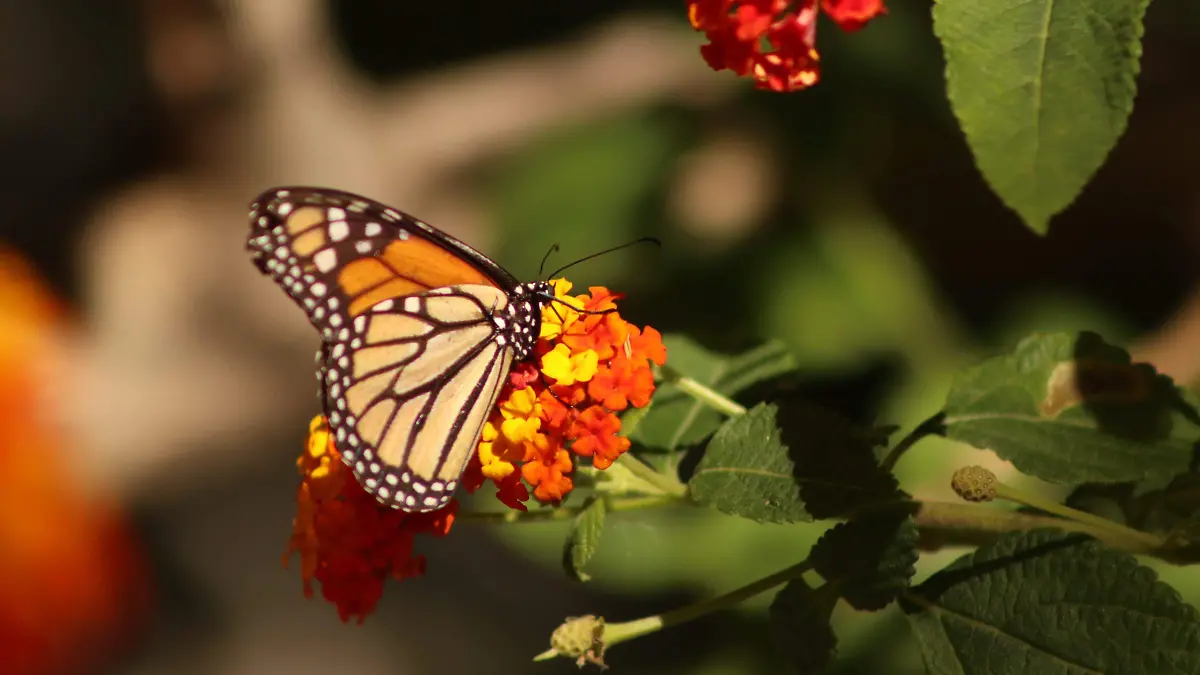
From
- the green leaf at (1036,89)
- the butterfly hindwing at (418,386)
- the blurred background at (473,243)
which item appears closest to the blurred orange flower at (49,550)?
the blurred background at (473,243)

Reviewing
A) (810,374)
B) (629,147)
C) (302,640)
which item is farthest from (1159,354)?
(302,640)

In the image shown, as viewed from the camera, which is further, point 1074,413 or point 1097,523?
point 1074,413

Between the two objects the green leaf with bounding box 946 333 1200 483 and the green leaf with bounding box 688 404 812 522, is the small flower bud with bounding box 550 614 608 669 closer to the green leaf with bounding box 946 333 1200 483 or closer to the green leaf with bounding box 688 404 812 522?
the green leaf with bounding box 688 404 812 522

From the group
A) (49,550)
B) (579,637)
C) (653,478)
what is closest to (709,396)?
(653,478)

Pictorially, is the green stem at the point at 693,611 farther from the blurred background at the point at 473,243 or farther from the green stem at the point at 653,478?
the blurred background at the point at 473,243

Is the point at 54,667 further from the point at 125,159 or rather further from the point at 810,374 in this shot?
the point at 810,374

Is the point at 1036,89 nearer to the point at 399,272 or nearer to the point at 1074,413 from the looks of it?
the point at 1074,413

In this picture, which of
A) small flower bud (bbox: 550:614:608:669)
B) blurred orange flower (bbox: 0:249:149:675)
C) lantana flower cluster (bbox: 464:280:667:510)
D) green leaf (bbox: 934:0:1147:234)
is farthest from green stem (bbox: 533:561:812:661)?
blurred orange flower (bbox: 0:249:149:675)

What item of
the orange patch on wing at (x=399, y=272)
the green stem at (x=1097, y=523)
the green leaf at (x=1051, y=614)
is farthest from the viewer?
the orange patch on wing at (x=399, y=272)
